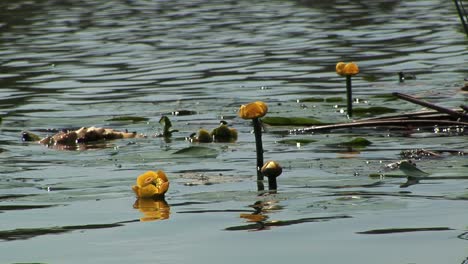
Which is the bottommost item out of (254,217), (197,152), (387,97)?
(254,217)

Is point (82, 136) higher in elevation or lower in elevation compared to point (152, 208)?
higher

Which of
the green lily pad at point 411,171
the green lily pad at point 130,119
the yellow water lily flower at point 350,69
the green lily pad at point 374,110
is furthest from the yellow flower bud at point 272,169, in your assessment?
the green lily pad at point 130,119

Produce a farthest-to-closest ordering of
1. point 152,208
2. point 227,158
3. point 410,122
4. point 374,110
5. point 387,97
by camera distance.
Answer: point 387,97 < point 374,110 < point 410,122 < point 227,158 < point 152,208

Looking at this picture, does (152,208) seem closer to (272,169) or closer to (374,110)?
(272,169)

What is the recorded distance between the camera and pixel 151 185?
4.46 m

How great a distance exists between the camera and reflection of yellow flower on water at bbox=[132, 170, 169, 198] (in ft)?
14.6

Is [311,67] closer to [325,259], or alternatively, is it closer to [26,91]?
[26,91]

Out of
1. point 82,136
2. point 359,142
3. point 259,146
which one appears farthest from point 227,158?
point 82,136

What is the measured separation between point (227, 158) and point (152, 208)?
124cm

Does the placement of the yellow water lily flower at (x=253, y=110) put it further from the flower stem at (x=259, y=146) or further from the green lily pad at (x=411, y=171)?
the green lily pad at (x=411, y=171)

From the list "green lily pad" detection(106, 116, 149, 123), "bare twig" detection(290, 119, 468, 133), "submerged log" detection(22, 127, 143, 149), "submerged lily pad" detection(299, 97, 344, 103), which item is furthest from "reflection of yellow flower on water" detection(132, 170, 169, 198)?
"submerged lily pad" detection(299, 97, 344, 103)

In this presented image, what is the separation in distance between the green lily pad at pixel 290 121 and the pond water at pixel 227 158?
0.06 meters

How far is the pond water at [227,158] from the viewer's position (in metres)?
3.70

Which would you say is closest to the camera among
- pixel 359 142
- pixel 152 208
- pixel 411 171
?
pixel 152 208
